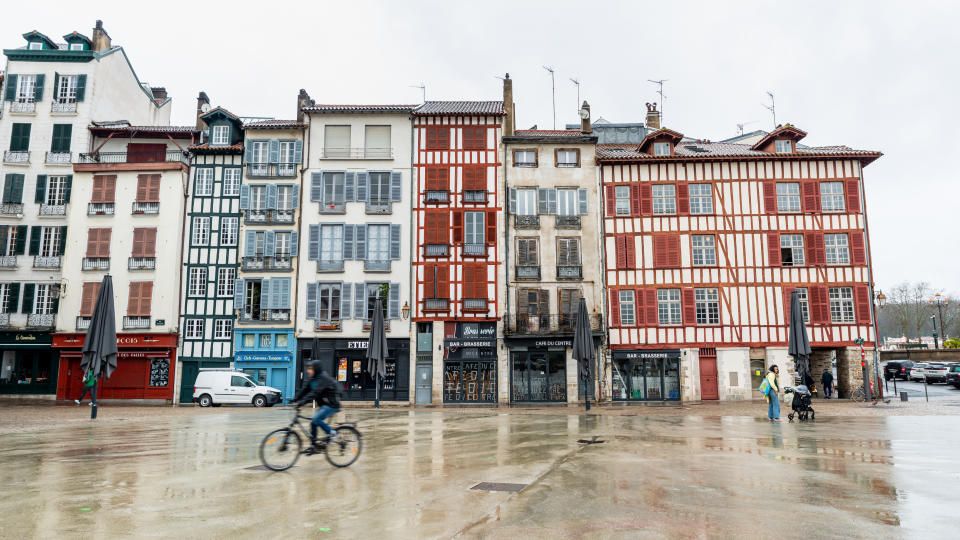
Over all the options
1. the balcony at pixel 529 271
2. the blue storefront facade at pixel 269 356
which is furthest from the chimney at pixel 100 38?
the balcony at pixel 529 271

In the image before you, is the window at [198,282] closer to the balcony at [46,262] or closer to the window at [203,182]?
the window at [203,182]

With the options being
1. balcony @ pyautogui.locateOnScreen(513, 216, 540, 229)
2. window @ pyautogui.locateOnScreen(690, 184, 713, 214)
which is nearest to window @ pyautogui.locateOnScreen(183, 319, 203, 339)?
balcony @ pyautogui.locateOnScreen(513, 216, 540, 229)

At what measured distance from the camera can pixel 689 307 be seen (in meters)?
31.9

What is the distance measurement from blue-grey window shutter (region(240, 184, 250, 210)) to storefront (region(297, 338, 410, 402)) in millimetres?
7903

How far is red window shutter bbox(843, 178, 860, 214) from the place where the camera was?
32281 mm

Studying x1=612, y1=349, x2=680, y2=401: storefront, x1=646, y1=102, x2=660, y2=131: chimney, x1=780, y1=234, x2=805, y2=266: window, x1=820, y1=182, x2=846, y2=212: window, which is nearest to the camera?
x1=612, y1=349, x2=680, y2=401: storefront

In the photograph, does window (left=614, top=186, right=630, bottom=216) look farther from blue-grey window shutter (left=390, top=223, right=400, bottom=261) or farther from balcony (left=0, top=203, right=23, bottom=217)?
balcony (left=0, top=203, right=23, bottom=217)

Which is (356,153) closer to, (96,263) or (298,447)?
(96,263)

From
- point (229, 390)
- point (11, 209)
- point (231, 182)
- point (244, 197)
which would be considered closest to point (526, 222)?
point (244, 197)

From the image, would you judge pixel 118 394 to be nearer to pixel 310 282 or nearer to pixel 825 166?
pixel 310 282

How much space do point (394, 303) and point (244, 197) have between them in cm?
1007

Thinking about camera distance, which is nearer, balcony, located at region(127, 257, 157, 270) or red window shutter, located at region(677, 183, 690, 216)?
red window shutter, located at region(677, 183, 690, 216)

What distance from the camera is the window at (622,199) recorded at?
32.9 meters

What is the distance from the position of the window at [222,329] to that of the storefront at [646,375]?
20166 millimetres
